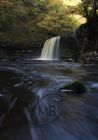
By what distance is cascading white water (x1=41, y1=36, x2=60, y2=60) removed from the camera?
68.7ft

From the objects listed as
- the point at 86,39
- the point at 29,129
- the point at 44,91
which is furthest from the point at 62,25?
the point at 29,129

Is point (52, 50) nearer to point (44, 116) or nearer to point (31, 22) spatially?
point (31, 22)

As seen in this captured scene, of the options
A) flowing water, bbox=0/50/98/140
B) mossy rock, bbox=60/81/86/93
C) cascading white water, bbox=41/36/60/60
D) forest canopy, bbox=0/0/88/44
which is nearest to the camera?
flowing water, bbox=0/50/98/140

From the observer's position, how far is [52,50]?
69.0ft

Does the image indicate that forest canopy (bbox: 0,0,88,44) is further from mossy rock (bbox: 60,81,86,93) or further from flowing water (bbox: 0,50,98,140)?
flowing water (bbox: 0,50,98,140)

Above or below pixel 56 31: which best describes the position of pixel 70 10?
above

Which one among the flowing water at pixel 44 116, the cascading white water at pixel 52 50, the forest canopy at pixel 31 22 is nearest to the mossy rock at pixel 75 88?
the flowing water at pixel 44 116

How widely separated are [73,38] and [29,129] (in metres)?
16.9

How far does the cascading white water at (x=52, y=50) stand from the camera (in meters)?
21.0

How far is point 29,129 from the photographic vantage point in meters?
4.50

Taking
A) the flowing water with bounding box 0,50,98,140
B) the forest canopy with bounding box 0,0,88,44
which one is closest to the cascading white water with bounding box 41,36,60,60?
the forest canopy with bounding box 0,0,88,44

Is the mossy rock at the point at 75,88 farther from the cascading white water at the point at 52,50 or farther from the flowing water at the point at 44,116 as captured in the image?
the cascading white water at the point at 52,50

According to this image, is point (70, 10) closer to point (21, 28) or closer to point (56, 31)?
point (56, 31)

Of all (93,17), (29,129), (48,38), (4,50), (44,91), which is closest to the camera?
(29,129)
